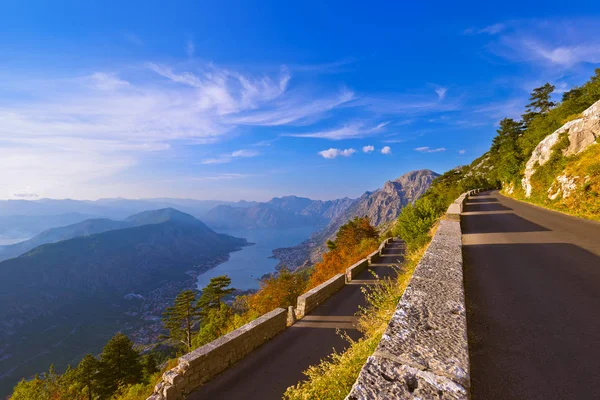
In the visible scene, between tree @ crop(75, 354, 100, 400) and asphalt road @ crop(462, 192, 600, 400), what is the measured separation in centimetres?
4196

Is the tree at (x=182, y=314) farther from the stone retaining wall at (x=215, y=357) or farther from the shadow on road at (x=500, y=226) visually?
the shadow on road at (x=500, y=226)

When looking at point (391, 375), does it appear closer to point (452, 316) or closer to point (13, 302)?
point (452, 316)

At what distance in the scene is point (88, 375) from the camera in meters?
29.4

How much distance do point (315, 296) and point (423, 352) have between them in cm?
1011

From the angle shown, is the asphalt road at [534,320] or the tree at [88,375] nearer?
the asphalt road at [534,320]

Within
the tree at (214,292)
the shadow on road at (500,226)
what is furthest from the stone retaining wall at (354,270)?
the tree at (214,292)

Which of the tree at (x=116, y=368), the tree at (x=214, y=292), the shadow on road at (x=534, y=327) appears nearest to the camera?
the shadow on road at (x=534, y=327)

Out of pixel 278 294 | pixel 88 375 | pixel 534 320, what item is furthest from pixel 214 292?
pixel 534 320

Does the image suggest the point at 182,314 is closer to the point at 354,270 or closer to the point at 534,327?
the point at 354,270

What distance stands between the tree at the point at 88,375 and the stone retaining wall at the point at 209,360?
116ft

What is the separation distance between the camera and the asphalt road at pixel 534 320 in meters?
2.56

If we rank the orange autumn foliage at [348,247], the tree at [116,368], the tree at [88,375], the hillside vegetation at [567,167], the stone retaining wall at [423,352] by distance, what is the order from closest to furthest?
the stone retaining wall at [423,352], the hillside vegetation at [567,167], the tree at [88,375], the tree at [116,368], the orange autumn foliage at [348,247]

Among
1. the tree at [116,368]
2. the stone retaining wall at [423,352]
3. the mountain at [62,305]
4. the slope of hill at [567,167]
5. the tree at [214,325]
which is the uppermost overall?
the slope of hill at [567,167]

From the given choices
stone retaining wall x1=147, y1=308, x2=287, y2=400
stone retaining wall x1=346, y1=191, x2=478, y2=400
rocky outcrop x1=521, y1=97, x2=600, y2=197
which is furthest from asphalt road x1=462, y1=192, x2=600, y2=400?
rocky outcrop x1=521, y1=97, x2=600, y2=197
